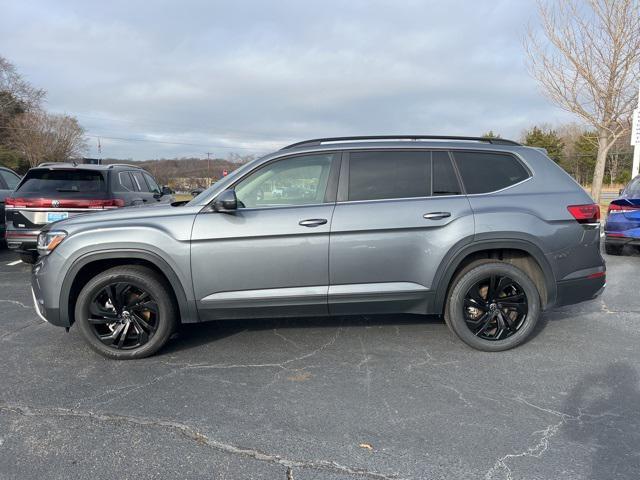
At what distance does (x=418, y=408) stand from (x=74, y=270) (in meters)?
2.88

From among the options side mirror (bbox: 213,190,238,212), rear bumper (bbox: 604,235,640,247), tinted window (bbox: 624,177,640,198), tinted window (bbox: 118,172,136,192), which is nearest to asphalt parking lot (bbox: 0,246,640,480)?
side mirror (bbox: 213,190,238,212)

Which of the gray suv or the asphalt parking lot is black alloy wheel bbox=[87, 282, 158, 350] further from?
the asphalt parking lot

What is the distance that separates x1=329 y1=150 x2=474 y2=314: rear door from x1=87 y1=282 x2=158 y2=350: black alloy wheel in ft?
5.24

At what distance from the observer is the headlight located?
3.69 metres

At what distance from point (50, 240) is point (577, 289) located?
4.58 metres

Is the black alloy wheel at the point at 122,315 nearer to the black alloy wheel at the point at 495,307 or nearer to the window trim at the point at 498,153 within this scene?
the black alloy wheel at the point at 495,307

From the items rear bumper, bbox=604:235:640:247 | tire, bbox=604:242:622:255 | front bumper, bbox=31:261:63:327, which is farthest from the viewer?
tire, bbox=604:242:622:255

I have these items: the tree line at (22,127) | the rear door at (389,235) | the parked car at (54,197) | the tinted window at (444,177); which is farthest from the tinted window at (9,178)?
the tree line at (22,127)

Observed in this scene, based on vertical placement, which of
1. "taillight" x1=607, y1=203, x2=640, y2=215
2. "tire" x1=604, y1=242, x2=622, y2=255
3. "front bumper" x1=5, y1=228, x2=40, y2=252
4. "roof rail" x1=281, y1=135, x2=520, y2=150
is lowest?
"tire" x1=604, y1=242, x2=622, y2=255

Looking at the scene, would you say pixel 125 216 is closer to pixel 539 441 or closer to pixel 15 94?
pixel 539 441

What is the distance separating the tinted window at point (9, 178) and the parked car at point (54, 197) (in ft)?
9.11

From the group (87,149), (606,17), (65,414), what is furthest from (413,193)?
(87,149)

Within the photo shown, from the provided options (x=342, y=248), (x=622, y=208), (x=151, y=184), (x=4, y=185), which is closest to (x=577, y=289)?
(x=342, y=248)

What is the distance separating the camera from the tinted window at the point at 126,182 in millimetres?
7453
